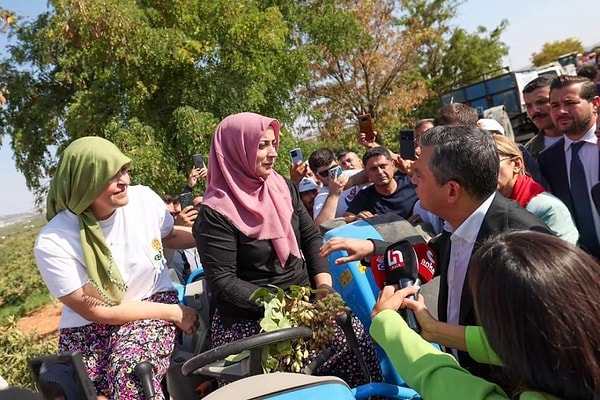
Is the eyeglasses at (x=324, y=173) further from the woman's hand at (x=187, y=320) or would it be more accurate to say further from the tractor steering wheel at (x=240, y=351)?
the tractor steering wheel at (x=240, y=351)

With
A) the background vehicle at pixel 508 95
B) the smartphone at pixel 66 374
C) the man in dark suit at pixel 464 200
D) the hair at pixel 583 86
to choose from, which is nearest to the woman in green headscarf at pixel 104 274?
the smartphone at pixel 66 374

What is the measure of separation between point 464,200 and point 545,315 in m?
0.74

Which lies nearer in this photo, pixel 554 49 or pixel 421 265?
pixel 421 265

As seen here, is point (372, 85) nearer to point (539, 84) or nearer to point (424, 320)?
point (539, 84)

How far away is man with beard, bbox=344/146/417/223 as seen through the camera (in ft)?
13.0

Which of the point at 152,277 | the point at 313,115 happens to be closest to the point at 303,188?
the point at 152,277

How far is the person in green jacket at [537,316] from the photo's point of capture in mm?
1111

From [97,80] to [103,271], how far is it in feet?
21.2

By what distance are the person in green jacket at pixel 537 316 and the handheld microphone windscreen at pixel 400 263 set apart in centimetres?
49

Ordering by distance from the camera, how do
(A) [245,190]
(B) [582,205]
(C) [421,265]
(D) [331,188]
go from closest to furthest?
(C) [421,265] → (A) [245,190] → (B) [582,205] → (D) [331,188]

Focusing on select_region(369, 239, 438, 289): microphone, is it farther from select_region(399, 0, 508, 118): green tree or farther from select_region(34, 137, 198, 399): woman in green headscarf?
select_region(399, 0, 508, 118): green tree

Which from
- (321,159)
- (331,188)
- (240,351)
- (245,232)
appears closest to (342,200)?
(331,188)

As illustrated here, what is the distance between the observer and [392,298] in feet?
→ 5.46

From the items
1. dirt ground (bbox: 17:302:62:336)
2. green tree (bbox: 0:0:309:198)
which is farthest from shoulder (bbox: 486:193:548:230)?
dirt ground (bbox: 17:302:62:336)
